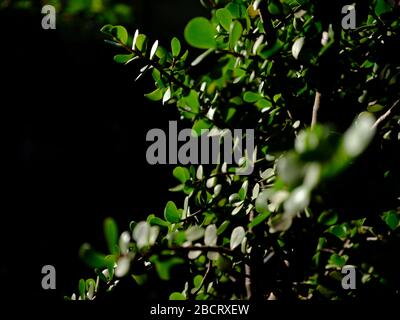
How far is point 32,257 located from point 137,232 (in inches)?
108

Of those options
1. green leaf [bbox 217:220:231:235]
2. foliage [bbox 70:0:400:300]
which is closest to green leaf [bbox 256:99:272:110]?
foliage [bbox 70:0:400:300]

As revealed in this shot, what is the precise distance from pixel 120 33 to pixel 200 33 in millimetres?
369

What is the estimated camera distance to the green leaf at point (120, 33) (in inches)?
39.0

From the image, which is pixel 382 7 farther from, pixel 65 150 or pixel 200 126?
pixel 65 150

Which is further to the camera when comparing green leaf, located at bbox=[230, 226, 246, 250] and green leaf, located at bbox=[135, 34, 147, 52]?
green leaf, located at bbox=[135, 34, 147, 52]

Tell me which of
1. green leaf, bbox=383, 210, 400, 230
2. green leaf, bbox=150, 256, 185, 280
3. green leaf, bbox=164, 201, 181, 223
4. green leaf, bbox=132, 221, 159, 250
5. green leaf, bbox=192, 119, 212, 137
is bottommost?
green leaf, bbox=150, 256, 185, 280

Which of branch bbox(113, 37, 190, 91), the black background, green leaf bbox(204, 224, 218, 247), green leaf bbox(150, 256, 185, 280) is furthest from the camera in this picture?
the black background

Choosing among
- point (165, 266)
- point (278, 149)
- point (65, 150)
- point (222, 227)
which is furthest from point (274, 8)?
point (65, 150)

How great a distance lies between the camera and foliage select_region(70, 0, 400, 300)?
0.68m

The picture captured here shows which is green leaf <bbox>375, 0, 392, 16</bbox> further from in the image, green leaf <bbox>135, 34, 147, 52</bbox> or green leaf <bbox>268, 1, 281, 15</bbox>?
green leaf <bbox>135, 34, 147, 52</bbox>

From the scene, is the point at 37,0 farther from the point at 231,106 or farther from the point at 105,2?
the point at 231,106

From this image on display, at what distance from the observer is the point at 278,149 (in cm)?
82

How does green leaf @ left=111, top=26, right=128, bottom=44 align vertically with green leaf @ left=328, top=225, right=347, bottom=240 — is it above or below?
above
